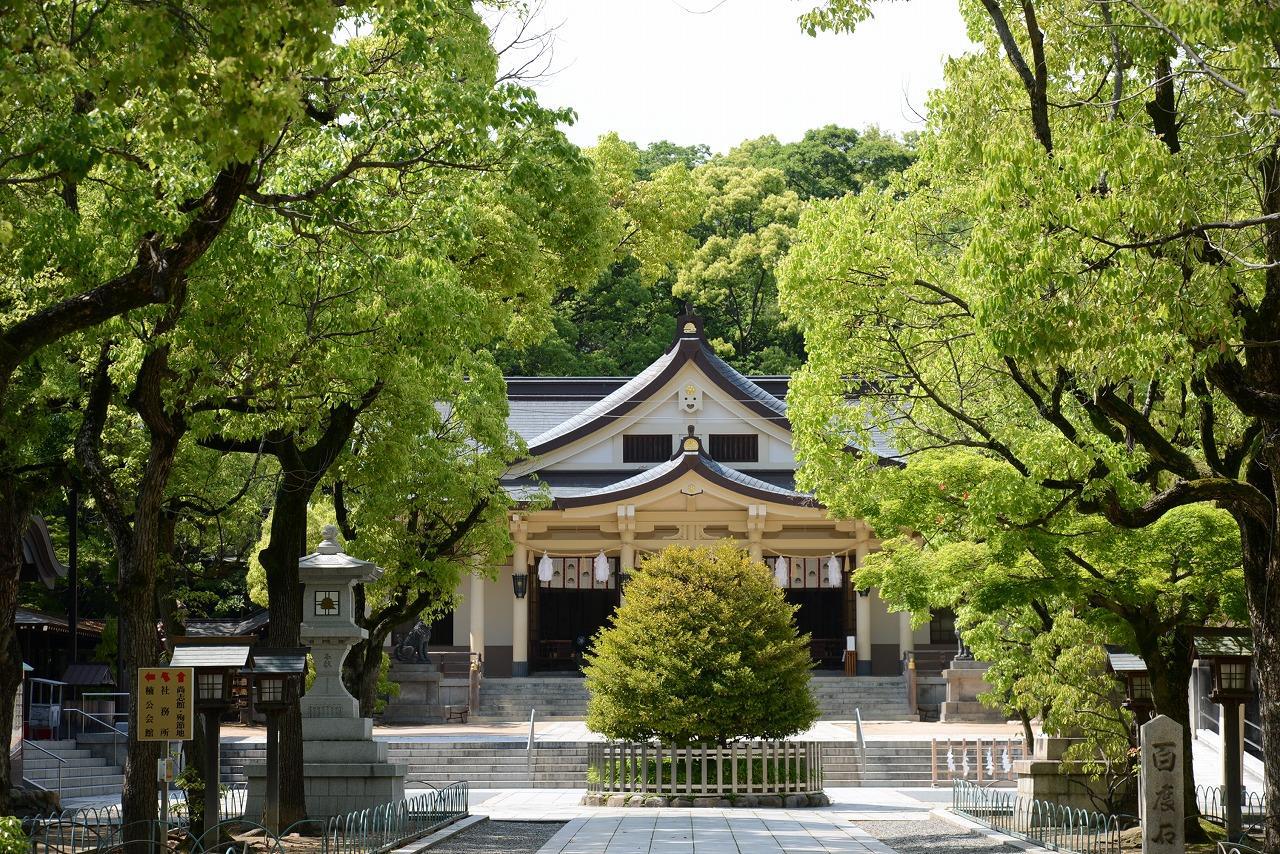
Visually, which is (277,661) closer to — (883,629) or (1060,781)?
(1060,781)

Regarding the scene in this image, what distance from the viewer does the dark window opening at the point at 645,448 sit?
3803 cm

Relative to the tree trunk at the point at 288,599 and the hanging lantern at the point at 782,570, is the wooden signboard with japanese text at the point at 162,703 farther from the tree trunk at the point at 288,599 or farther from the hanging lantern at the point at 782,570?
Answer: the hanging lantern at the point at 782,570

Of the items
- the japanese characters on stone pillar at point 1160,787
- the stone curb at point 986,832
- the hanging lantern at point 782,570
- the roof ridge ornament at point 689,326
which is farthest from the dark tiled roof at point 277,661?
the roof ridge ornament at point 689,326

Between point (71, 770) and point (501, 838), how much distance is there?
10.6 metres

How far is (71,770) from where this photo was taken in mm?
24406

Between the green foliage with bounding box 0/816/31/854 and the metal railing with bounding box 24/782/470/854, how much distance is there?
4.10 meters

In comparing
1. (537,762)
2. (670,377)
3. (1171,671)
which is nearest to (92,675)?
(537,762)

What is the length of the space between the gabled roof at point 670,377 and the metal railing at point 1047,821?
1791 centimetres

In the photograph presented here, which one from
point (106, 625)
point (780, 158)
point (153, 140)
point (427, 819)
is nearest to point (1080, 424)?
point (153, 140)

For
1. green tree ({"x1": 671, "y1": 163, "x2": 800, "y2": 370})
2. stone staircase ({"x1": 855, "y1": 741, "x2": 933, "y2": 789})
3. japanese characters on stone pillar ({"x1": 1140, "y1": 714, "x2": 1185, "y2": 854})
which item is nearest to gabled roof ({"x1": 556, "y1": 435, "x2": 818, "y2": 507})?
stone staircase ({"x1": 855, "y1": 741, "x2": 933, "y2": 789})

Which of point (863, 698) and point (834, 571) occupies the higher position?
point (834, 571)

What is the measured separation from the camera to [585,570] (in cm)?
3734

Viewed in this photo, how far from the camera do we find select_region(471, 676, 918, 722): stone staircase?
33.4 meters

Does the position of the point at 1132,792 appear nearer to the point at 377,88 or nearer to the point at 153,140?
the point at 377,88
